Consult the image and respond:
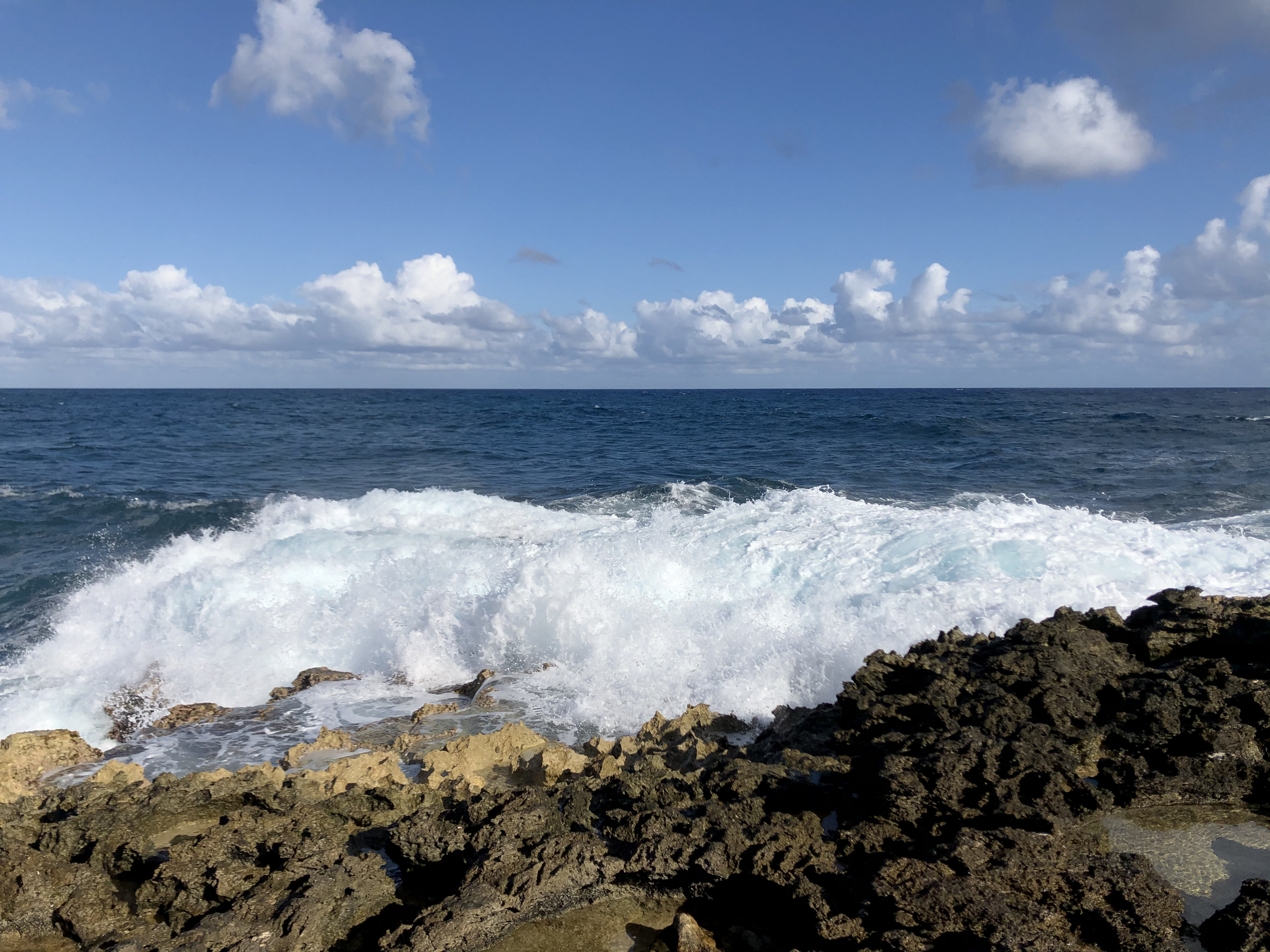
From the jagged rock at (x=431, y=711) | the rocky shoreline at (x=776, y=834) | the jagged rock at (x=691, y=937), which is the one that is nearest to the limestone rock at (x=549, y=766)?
the rocky shoreline at (x=776, y=834)

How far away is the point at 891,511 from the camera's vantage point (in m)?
14.1

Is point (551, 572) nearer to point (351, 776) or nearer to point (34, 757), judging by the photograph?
point (351, 776)

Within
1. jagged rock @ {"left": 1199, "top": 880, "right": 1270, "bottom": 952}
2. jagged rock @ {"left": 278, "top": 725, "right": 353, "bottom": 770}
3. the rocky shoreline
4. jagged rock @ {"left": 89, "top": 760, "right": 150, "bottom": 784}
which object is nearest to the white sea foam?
jagged rock @ {"left": 278, "top": 725, "right": 353, "bottom": 770}

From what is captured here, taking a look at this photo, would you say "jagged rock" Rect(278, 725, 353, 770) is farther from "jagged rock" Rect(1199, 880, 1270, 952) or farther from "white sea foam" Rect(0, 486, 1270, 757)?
"jagged rock" Rect(1199, 880, 1270, 952)

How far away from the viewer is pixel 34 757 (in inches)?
270

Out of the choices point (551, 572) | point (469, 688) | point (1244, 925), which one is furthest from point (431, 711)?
point (1244, 925)

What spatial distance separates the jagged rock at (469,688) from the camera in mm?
8648

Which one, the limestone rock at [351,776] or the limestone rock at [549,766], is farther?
the limestone rock at [549,766]

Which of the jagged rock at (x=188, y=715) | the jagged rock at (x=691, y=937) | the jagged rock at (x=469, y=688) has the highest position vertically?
the jagged rock at (x=691, y=937)

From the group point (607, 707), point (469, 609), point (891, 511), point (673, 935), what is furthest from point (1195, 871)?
point (891, 511)

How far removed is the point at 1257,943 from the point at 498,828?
3.82 meters

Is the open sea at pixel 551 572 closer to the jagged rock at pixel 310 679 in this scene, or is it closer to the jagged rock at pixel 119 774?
the jagged rock at pixel 310 679

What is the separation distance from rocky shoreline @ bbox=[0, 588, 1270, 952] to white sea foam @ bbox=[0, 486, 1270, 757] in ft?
6.71

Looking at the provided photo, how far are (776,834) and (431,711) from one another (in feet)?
15.6
